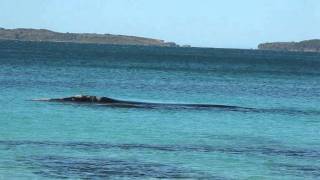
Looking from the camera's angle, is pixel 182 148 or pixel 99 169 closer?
pixel 99 169

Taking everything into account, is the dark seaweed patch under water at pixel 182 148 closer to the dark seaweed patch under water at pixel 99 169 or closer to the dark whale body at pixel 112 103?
the dark seaweed patch under water at pixel 99 169

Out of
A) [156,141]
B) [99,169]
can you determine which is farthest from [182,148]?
[99,169]

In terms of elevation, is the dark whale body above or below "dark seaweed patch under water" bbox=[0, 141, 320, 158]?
above

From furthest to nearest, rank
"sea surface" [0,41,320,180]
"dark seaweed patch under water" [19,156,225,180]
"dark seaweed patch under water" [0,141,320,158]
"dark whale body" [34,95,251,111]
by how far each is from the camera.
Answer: "dark whale body" [34,95,251,111] → "dark seaweed patch under water" [0,141,320,158] → "sea surface" [0,41,320,180] → "dark seaweed patch under water" [19,156,225,180]

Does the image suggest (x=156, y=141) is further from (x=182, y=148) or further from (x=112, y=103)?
(x=112, y=103)

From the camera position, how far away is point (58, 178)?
99.3 ft

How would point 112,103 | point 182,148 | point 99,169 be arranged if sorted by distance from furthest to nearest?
point 112,103 → point 182,148 → point 99,169

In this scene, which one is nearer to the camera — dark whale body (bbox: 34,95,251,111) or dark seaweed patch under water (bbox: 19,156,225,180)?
dark seaweed patch under water (bbox: 19,156,225,180)

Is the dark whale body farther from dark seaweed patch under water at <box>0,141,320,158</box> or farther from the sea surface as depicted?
dark seaweed patch under water at <box>0,141,320,158</box>

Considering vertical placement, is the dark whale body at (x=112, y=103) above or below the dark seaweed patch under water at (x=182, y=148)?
above

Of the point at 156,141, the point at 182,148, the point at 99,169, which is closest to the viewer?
the point at 99,169

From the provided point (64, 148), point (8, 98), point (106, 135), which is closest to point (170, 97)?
point (8, 98)

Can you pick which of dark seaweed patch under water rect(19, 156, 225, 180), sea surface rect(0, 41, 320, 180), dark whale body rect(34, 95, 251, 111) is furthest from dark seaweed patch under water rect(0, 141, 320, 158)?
dark whale body rect(34, 95, 251, 111)

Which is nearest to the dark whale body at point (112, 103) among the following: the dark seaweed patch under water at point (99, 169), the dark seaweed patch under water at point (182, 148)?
the dark seaweed patch under water at point (182, 148)
